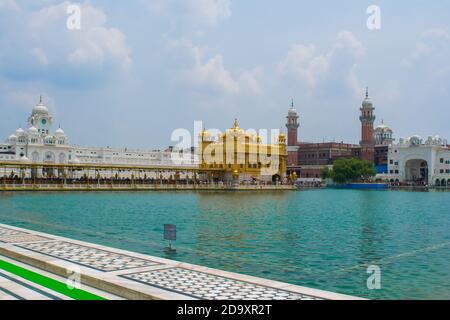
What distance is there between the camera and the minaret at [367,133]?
10862 cm

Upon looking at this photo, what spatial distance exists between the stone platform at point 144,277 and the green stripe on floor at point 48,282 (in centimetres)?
29

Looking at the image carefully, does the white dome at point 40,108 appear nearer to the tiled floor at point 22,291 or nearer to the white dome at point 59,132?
the white dome at point 59,132

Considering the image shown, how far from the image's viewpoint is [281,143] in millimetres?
76188

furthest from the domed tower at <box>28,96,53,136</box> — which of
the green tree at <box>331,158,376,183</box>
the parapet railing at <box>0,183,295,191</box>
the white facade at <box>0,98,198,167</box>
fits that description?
the green tree at <box>331,158,376,183</box>

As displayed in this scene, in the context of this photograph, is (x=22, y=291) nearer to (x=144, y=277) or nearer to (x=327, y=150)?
(x=144, y=277)

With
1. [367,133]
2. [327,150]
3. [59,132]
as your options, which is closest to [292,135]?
[327,150]

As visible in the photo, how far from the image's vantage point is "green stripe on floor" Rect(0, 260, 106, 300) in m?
7.47

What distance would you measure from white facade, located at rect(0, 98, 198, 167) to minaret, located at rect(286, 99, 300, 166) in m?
31.6

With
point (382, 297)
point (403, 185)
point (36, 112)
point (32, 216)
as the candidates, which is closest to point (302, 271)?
point (382, 297)

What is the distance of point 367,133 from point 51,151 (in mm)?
66262

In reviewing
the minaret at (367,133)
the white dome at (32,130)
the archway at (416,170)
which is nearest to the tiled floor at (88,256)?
the white dome at (32,130)

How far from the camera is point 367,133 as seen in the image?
356ft

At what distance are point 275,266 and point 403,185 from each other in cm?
8848
